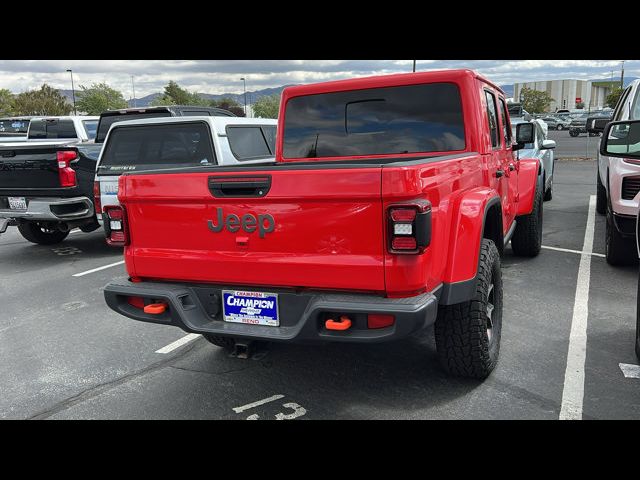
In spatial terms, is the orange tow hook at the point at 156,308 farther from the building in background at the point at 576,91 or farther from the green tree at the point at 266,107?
the building in background at the point at 576,91

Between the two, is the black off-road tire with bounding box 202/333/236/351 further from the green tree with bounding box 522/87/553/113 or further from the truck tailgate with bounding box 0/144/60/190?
the green tree with bounding box 522/87/553/113

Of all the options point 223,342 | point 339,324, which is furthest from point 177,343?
point 339,324

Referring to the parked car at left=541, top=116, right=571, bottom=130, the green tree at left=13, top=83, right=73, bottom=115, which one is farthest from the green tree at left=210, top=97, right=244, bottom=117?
the parked car at left=541, top=116, right=571, bottom=130

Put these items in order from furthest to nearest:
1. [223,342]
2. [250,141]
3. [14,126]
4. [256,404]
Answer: [14,126] < [250,141] < [223,342] < [256,404]

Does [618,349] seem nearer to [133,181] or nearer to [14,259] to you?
[133,181]

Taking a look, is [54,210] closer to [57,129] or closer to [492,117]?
[492,117]

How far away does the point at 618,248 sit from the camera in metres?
6.02

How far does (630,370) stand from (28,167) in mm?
7153

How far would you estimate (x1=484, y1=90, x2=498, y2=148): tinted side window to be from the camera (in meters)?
4.44

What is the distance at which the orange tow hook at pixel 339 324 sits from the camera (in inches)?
109

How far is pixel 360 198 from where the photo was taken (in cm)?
268

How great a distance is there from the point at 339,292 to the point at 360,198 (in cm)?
51

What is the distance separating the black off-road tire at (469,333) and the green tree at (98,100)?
6589 cm
